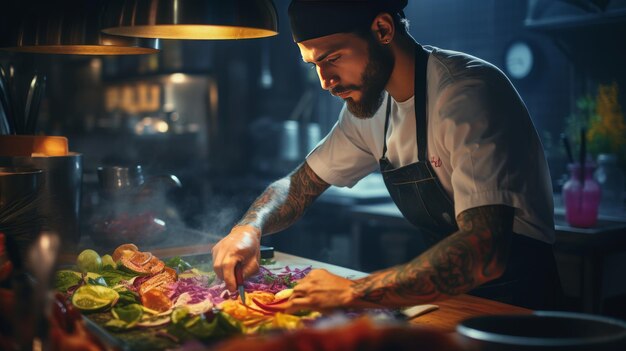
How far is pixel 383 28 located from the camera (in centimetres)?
236

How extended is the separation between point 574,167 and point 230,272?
2583mm

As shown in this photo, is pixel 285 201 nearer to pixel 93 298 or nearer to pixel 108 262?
pixel 108 262

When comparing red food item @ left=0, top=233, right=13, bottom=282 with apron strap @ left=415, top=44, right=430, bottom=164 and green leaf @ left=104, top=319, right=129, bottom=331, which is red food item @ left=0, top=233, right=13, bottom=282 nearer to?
green leaf @ left=104, top=319, right=129, bottom=331

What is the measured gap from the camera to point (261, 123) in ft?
26.2

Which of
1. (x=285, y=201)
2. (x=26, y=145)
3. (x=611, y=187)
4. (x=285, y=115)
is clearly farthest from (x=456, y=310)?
(x=285, y=115)

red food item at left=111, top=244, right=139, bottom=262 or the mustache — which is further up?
the mustache

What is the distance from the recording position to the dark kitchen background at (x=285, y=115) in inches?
152

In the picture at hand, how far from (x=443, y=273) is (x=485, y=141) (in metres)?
0.43

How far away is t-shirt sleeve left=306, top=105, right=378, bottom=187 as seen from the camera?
9.62ft

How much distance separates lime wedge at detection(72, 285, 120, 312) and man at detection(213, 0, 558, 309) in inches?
14.3

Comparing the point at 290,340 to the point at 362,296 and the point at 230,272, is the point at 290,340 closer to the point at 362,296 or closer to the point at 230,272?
the point at 362,296

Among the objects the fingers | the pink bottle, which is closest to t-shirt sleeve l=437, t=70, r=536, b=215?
the fingers

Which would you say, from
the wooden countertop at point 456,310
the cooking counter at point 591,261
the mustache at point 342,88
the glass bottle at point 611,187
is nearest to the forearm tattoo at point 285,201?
the wooden countertop at point 456,310

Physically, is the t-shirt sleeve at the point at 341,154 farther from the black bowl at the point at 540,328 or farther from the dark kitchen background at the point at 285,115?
the black bowl at the point at 540,328
